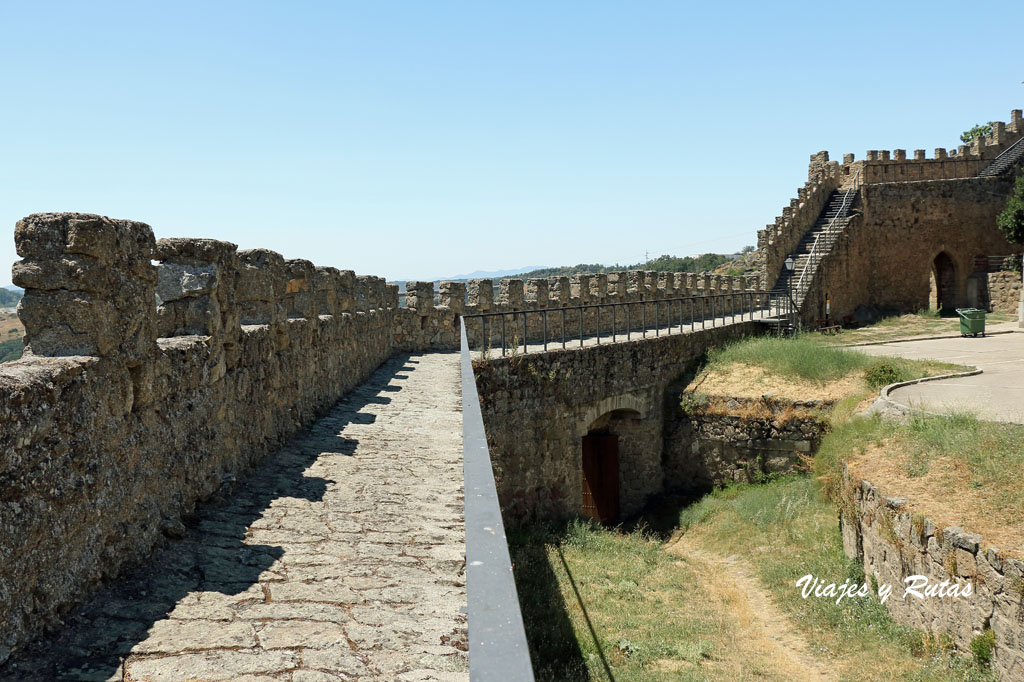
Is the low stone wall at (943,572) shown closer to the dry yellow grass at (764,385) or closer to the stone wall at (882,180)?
the dry yellow grass at (764,385)

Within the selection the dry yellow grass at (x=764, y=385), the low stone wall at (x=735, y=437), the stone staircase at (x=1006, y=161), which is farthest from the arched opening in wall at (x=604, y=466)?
the stone staircase at (x=1006, y=161)

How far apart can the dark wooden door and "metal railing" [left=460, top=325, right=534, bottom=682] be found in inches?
569

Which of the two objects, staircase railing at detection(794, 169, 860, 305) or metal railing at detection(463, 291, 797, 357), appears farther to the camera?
staircase railing at detection(794, 169, 860, 305)

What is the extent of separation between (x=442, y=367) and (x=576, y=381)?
315 centimetres

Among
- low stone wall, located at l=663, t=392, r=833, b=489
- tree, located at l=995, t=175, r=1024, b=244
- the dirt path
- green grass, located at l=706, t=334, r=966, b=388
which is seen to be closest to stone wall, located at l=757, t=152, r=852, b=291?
tree, located at l=995, t=175, r=1024, b=244

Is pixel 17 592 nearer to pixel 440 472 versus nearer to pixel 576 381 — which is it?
pixel 440 472

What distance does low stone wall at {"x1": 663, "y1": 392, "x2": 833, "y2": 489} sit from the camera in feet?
50.0

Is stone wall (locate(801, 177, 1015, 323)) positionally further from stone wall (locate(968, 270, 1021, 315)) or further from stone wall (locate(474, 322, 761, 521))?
stone wall (locate(474, 322, 761, 521))

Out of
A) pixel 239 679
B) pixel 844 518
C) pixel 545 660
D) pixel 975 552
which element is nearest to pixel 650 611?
pixel 545 660

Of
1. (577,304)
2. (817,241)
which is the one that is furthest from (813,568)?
(817,241)

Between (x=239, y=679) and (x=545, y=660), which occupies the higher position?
(x=239, y=679)

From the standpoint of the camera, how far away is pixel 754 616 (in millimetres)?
10555

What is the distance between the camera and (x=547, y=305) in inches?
634

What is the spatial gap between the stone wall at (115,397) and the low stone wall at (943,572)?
632 cm
